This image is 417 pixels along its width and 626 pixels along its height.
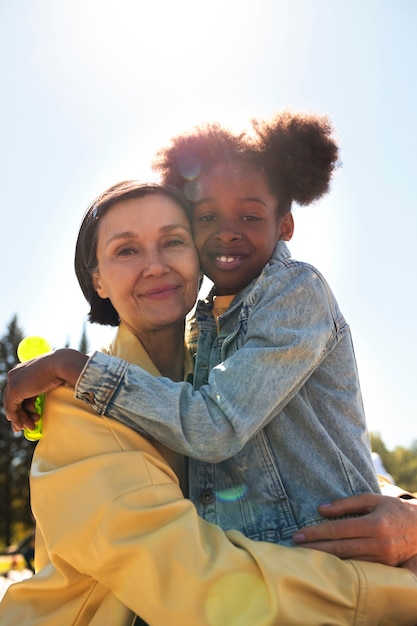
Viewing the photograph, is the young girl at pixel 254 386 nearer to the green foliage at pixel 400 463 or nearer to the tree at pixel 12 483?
the tree at pixel 12 483

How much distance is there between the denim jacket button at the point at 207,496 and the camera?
242 cm

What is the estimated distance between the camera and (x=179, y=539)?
196cm

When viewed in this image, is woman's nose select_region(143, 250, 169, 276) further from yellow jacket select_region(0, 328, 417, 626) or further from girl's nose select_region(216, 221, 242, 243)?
yellow jacket select_region(0, 328, 417, 626)

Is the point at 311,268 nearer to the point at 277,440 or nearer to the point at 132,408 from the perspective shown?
the point at 277,440

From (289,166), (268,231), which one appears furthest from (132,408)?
(289,166)

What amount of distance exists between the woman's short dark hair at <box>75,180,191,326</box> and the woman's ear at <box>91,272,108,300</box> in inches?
0.8

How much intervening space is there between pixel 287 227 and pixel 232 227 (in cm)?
44

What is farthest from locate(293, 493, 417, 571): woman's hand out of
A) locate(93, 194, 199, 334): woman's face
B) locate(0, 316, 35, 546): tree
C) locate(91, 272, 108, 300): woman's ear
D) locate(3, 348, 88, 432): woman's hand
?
locate(0, 316, 35, 546): tree

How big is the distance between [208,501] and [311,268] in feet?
3.53

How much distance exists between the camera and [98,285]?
3.19 m

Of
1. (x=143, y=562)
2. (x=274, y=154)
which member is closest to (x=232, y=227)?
(x=274, y=154)

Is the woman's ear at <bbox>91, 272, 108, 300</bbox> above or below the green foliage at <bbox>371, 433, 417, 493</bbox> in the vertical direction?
above

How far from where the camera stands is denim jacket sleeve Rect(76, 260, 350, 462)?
7.08 feet

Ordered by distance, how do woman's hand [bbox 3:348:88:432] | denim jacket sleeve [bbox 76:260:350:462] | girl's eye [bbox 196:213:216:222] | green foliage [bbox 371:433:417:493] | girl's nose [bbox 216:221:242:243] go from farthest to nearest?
green foliage [bbox 371:433:417:493] → girl's eye [bbox 196:213:216:222] → girl's nose [bbox 216:221:242:243] → woman's hand [bbox 3:348:88:432] → denim jacket sleeve [bbox 76:260:350:462]
